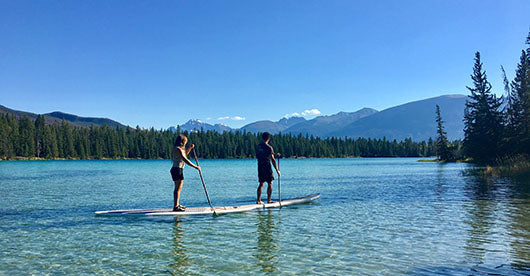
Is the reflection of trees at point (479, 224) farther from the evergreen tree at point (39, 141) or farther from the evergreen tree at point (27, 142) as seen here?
the evergreen tree at point (39, 141)

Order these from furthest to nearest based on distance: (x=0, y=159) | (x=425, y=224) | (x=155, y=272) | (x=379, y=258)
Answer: (x=0, y=159), (x=425, y=224), (x=379, y=258), (x=155, y=272)

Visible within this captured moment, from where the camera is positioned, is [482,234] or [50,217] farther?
[50,217]

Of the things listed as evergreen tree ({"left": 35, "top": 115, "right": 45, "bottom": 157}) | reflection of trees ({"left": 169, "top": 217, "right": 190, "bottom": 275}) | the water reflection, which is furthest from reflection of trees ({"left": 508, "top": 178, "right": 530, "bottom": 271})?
evergreen tree ({"left": 35, "top": 115, "right": 45, "bottom": 157})

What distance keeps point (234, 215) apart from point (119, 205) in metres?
9.15

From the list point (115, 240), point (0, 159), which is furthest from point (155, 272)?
point (0, 159)

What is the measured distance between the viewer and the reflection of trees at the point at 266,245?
9523mm

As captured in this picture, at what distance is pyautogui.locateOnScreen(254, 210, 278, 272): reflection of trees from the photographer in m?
9.52

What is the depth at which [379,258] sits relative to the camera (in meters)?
9.96

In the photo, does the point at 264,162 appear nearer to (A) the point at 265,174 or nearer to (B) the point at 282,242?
(A) the point at 265,174

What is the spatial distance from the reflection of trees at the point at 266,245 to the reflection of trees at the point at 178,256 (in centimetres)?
200

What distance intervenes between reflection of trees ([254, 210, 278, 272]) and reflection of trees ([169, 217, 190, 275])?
2.00 meters

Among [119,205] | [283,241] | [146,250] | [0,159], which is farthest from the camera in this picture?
[0,159]

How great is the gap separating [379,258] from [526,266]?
3.54 m

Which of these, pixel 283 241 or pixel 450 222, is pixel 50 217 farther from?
pixel 450 222
